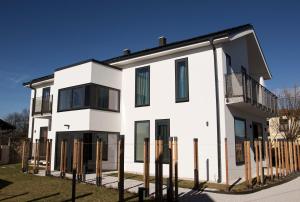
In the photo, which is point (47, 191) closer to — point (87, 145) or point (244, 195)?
point (87, 145)

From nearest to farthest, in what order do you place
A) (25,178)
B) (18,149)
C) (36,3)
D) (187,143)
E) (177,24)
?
1. (25,178)
2. (187,143)
3. (36,3)
4. (177,24)
5. (18,149)

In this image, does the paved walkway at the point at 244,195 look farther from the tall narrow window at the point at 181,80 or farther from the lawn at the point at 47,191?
the tall narrow window at the point at 181,80

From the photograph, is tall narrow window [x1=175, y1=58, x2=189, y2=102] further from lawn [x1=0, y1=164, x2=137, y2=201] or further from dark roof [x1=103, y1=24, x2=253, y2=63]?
lawn [x1=0, y1=164, x2=137, y2=201]

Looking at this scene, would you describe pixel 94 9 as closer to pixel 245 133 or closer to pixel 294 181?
pixel 245 133

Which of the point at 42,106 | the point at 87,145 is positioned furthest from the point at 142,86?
the point at 42,106

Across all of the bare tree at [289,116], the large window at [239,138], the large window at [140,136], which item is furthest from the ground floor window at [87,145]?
the bare tree at [289,116]

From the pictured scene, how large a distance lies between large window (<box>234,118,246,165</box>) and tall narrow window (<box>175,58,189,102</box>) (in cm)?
289

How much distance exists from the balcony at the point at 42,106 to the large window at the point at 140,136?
743 centimetres

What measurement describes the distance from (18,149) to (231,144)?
17675 mm

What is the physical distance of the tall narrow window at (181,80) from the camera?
47.5ft

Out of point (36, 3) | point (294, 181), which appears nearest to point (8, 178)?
point (36, 3)

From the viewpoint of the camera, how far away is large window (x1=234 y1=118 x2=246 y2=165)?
46.8ft

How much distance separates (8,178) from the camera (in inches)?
514

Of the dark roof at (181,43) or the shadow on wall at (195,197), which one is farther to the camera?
the dark roof at (181,43)
